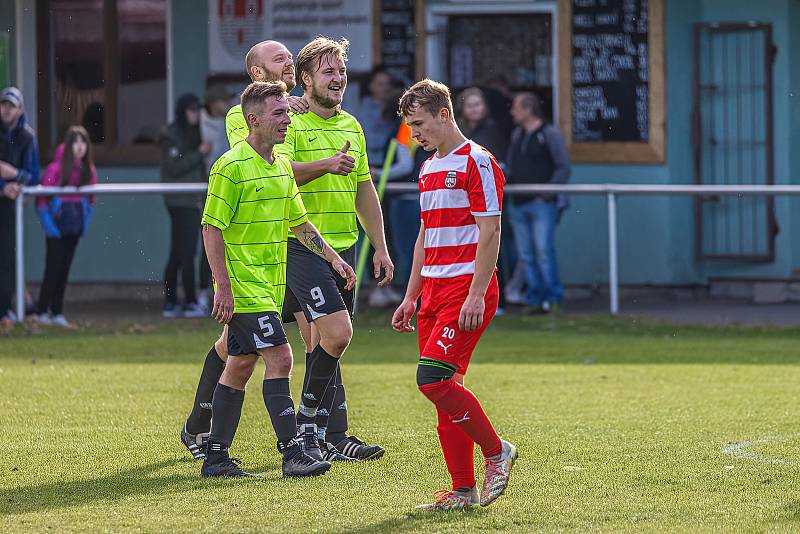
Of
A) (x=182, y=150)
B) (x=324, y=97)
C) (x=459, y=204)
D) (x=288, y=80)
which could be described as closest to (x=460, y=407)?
(x=459, y=204)

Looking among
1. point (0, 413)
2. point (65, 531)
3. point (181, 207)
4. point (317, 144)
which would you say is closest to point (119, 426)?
point (0, 413)

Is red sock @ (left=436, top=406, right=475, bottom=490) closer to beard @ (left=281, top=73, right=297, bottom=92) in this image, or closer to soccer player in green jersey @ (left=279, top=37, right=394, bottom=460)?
soccer player in green jersey @ (left=279, top=37, right=394, bottom=460)

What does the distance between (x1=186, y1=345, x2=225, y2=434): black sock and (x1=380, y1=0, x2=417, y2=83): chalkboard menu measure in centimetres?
877

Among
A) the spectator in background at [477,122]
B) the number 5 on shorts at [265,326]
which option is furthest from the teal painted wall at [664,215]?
the number 5 on shorts at [265,326]

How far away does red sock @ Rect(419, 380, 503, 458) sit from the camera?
6043 mm

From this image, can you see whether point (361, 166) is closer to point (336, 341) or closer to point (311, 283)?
point (311, 283)

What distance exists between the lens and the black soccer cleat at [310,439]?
722cm

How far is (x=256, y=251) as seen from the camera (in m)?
6.73

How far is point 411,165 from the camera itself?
579 inches

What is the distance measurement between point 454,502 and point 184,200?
8680 millimetres

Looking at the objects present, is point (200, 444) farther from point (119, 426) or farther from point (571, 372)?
point (571, 372)

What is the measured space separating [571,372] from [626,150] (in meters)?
5.16

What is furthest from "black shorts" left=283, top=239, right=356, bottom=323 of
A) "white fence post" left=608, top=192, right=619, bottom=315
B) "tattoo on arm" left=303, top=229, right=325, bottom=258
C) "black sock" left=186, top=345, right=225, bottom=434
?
"white fence post" left=608, top=192, right=619, bottom=315

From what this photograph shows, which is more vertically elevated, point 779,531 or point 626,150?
point 626,150
